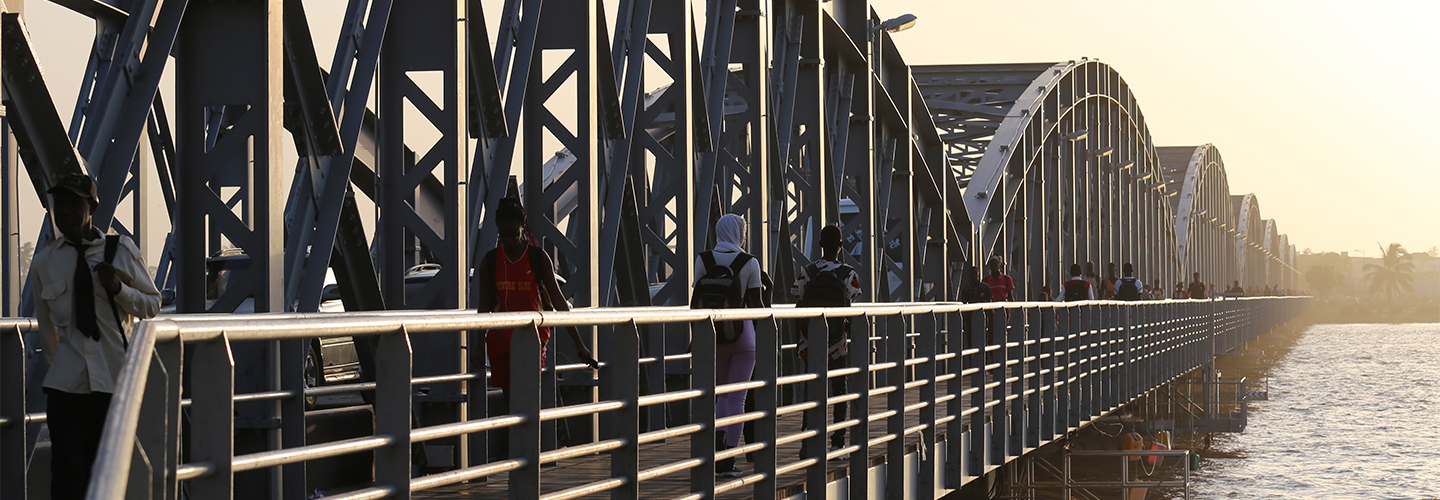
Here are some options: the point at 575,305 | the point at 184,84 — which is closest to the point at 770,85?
the point at 575,305

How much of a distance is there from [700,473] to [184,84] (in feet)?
10.8

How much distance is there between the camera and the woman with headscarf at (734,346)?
7582 mm

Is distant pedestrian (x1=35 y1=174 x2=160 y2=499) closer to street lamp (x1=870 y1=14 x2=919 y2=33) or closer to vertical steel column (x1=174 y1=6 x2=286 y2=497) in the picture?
vertical steel column (x1=174 y1=6 x2=286 y2=497)

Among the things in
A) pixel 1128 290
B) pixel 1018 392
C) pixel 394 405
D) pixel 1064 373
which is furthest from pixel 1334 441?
pixel 394 405

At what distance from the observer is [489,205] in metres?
10.7

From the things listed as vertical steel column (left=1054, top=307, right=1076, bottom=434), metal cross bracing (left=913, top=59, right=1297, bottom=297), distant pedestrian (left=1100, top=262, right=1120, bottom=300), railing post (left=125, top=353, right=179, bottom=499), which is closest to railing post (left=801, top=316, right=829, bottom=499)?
railing post (left=125, top=353, right=179, bottom=499)

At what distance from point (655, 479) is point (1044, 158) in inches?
1222

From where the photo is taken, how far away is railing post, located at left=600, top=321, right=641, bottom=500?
18.7 ft

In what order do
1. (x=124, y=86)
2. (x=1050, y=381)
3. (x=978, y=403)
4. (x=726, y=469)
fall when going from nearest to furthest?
1. (x=124, y=86)
2. (x=726, y=469)
3. (x=978, y=403)
4. (x=1050, y=381)

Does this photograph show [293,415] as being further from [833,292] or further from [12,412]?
[833,292]

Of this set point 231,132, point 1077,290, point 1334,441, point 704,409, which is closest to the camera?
point 704,409

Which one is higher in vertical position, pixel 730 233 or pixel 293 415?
pixel 730 233

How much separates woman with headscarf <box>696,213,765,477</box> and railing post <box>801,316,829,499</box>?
296mm

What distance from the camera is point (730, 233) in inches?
319
